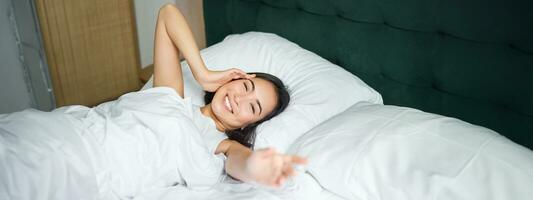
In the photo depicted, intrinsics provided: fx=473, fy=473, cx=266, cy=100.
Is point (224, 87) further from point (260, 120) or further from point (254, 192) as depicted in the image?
point (254, 192)

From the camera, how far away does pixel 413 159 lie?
1072mm

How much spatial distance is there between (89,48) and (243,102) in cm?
108

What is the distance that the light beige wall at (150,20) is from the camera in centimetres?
215

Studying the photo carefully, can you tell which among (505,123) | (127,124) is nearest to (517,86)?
(505,123)

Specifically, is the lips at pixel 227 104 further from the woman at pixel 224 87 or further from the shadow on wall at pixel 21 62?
the shadow on wall at pixel 21 62

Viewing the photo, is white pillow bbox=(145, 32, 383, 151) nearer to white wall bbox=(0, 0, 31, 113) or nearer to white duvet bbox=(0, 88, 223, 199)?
white duvet bbox=(0, 88, 223, 199)

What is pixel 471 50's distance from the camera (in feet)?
4.04

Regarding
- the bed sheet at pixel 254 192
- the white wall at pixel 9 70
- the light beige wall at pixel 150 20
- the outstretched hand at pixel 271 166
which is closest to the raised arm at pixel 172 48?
the bed sheet at pixel 254 192

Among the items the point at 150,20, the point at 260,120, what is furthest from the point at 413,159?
the point at 150,20

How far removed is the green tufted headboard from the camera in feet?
3.82

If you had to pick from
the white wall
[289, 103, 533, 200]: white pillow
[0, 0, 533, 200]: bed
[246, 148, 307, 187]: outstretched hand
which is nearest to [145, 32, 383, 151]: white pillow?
[0, 0, 533, 200]: bed

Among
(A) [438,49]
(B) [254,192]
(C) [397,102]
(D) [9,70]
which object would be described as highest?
(A) [438,49]

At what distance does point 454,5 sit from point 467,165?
1.48 feet

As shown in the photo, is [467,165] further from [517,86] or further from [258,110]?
[258,110]
